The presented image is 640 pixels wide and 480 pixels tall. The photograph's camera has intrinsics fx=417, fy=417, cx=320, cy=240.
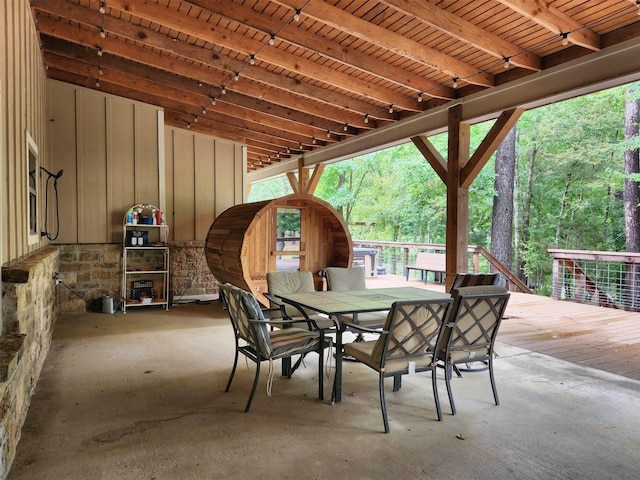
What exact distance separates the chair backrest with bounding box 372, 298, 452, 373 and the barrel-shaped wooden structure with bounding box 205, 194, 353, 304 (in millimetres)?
3664

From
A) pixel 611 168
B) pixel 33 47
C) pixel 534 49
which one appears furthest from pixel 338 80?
pixel 611 168

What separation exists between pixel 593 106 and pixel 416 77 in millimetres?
8378

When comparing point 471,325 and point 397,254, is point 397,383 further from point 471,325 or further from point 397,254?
point 397,254

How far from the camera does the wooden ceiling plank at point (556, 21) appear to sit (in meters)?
3.67

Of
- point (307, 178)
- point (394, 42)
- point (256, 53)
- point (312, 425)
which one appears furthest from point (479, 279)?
point (307, 178)

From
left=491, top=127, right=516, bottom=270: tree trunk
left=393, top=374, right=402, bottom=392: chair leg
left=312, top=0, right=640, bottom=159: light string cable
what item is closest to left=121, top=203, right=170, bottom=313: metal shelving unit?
left=312, top=0, right=640, bottom=159: light string cable

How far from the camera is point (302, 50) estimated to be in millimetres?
5164

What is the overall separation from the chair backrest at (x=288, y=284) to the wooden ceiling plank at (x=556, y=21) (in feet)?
10.5

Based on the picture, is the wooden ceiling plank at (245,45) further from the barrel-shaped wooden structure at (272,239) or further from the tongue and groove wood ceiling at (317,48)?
the barrel-shaped wooden structure at (272,239)

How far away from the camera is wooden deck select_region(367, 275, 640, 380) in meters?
4.29

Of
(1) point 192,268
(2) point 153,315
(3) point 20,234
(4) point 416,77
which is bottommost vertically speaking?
(2) point 153,315

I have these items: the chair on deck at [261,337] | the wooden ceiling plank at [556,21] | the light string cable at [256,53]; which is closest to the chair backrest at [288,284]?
the chair on deck at [261,337]

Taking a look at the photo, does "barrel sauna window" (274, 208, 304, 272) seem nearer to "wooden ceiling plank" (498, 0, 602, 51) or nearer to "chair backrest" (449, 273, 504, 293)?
"chair backrest" (449, 273, 504, 293)

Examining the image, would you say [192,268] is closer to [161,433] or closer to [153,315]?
[153,315]
